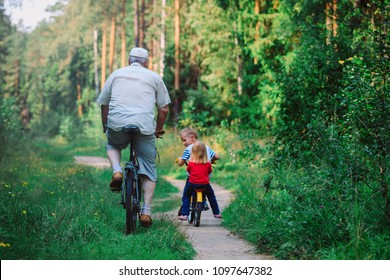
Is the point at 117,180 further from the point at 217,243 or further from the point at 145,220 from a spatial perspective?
the point at 217,243

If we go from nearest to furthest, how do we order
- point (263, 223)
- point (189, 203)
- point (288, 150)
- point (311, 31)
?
point (263, 223), point (189, 203), point (288, 150), point (311, 31)

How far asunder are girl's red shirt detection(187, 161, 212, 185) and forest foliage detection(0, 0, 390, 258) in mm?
903

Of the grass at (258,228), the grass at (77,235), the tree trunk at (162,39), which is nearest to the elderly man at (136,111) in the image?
the grass at (77,235)

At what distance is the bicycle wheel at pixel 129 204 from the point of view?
281 inches

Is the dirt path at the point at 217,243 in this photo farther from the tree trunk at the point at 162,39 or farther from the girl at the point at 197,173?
the tree trunk at the point at 162,39

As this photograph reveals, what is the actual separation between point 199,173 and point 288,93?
3530 millimetres

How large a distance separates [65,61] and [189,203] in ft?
225

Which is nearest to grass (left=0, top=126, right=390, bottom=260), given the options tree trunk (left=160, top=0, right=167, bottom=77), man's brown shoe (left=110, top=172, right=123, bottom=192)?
man's brown shoe (left=110, top=172, right=123, bottom=192)

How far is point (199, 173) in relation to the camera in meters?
9.38

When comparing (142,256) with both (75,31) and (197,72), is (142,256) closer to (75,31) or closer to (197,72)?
(197,72)

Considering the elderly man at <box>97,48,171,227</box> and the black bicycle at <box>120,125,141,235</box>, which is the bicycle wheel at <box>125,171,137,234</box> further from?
the elderly man at <box>97,48,171,227</box>

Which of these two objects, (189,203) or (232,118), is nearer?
(189,203)

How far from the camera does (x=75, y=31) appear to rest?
222 feet

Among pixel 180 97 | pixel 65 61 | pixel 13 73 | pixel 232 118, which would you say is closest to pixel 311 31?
pixel 232 118
